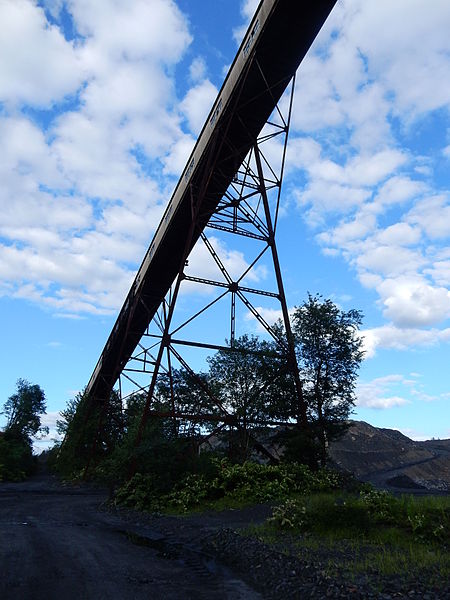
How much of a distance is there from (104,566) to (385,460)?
34.6 metres

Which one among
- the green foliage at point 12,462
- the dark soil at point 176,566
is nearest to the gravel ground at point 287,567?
the dark soil at point 176,566

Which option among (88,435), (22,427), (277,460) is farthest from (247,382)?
(22,427)

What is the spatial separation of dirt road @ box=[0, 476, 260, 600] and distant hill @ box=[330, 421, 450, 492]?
63.0 ft

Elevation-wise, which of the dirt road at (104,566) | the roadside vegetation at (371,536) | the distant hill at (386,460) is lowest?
the dirt road at (104,566)

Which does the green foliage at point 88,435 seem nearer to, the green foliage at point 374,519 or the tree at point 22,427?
the tree at point 22,427

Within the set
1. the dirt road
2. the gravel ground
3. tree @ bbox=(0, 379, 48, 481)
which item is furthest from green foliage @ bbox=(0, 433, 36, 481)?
the gravel ground

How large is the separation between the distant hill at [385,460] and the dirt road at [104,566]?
19.2 meters

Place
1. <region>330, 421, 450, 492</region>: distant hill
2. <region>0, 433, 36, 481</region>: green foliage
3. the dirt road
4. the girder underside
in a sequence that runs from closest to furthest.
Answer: the dirt road
the girder underside
<region>330, 421, 450, 492</region>: distant hill
<region>0, 433, 36, 481</region>: green foliage

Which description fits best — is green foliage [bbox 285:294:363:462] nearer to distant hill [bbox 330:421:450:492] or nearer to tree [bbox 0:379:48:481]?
distant hill [bbox 330:421:450:492]

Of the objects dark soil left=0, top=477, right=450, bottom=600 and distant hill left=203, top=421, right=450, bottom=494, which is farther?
distant hill left=203, top=421, right=450, bottom=494

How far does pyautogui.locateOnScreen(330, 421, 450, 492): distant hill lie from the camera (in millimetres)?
28253

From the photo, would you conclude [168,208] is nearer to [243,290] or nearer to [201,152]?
[201,152]

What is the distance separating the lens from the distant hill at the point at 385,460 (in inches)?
1112

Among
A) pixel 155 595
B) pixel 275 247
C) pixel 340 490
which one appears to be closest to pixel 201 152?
pixel 275 247
